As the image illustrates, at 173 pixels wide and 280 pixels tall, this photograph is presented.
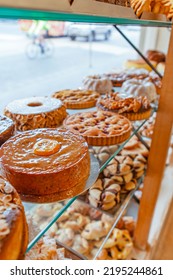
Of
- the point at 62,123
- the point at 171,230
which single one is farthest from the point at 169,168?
the point at 62,123

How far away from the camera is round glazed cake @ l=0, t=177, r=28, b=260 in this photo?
360 millimetres

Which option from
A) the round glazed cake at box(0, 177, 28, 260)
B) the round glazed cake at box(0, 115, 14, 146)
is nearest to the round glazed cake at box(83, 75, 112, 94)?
the round glazed cake at box(0, 115, 14, 146)

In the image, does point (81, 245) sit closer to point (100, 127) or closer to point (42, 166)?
point (100, 127)

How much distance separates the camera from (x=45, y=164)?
544mm

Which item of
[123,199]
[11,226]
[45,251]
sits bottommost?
[123,199]

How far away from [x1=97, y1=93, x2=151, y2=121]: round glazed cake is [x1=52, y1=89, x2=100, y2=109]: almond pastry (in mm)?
51

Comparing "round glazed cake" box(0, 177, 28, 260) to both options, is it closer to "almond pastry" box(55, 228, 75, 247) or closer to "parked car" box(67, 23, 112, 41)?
"parked car" box(67, 23, 112, 41)

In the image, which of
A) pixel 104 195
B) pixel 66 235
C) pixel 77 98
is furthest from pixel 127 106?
pixel 66 235

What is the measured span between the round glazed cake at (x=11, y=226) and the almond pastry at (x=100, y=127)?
414 millimetres

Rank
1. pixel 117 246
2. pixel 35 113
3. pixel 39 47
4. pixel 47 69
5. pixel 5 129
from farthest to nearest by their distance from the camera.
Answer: pixel 39 47 → pixel 47 69 → pixel 117 246 → pixel 35 113 → pixel 5 129

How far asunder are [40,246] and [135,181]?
60 cm

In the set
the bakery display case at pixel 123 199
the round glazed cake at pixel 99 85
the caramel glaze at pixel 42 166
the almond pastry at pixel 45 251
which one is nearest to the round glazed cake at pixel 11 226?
the caramel glaze at pixel 42 166

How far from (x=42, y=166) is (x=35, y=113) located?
0.31 meters
